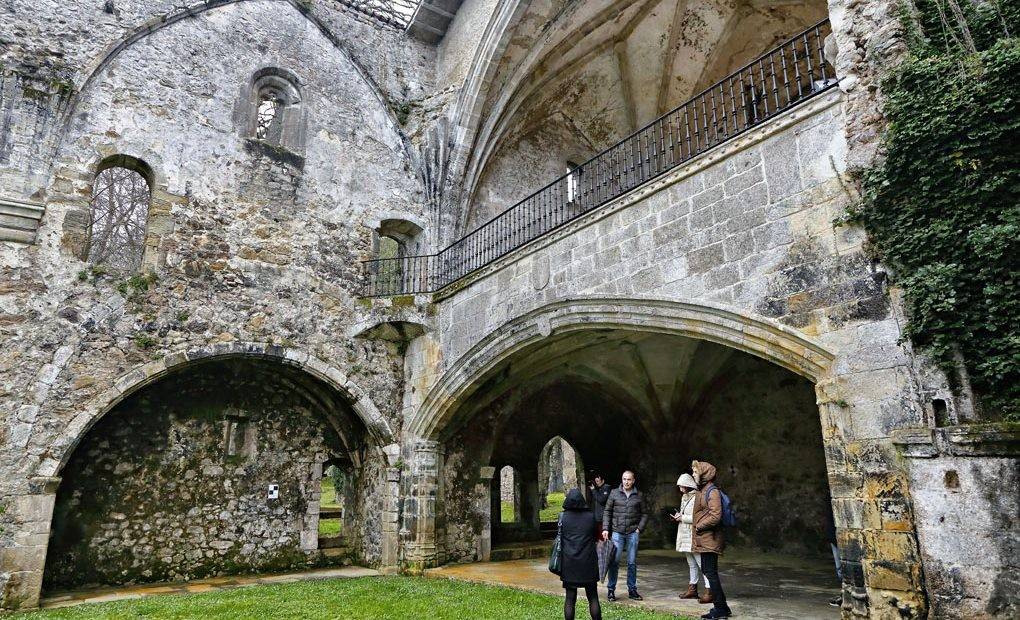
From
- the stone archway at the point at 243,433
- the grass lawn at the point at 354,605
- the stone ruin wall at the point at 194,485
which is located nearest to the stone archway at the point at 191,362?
the stone archway at the point at 243,433

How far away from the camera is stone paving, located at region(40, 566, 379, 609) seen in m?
7.88

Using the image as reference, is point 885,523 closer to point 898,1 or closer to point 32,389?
point 898,1

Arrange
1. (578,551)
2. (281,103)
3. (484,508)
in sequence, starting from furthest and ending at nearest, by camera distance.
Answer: (281,103), (484,508), (578,551)

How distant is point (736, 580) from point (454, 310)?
5.51 m

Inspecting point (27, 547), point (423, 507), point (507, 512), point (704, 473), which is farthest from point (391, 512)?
point (507, 512)

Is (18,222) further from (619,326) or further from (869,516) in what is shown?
(869,516)

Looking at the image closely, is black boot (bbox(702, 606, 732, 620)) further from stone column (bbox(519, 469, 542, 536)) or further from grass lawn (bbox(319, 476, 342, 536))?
grass lawn (bbox(319, 476, 342, 536))

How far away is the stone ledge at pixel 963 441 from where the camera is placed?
13.3ft

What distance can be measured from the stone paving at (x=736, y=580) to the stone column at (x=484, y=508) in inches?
12.9

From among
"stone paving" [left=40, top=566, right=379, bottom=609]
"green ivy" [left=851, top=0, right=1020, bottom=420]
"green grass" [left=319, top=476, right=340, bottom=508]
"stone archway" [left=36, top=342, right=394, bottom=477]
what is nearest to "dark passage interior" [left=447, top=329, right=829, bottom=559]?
"stone archway" [left=36, top=342, right=394, bottom=477]

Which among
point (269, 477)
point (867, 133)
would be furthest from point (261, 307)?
point (867, 133)

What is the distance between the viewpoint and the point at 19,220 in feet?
26.7

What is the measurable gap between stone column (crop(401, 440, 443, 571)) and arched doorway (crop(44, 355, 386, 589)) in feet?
2.85

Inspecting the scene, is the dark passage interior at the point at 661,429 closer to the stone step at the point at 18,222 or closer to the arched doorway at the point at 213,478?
the arched doorway at the point at 213,478
